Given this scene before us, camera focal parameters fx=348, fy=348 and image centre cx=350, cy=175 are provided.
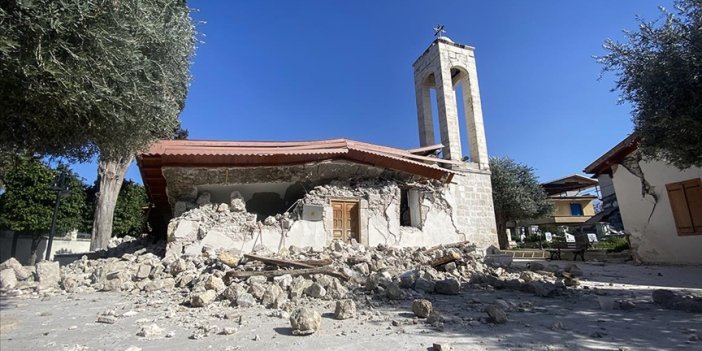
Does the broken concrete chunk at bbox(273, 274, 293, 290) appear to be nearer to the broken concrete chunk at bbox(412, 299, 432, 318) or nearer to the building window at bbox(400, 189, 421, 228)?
the broken concrete chunk at bbox(412, 299, 432, 318)

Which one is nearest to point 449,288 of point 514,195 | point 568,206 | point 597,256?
point 597,256

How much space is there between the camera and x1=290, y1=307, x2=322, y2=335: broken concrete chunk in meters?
3.54

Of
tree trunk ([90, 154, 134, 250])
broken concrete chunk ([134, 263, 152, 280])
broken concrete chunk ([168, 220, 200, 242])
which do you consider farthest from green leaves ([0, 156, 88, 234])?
broken concrete chunk ([134, 263, 152, 280])

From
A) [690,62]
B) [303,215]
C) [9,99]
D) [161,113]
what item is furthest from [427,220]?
[9,99]

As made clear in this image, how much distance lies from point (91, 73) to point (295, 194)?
6.13 metres

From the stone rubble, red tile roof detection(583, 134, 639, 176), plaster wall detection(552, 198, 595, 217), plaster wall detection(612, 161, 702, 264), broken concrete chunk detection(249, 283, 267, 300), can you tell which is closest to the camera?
the stone rubble

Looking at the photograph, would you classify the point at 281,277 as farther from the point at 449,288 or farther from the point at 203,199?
the point at 203,199

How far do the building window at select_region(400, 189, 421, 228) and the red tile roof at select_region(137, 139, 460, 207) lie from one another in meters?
0.68

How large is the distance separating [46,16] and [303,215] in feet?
19.7

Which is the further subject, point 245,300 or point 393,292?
point 393,292

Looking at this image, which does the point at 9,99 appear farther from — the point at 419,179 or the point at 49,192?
the point at 49,192

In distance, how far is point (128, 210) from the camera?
20297mm

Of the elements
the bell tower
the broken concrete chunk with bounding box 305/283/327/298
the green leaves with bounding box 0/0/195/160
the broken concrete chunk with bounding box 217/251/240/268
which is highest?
the bell tower

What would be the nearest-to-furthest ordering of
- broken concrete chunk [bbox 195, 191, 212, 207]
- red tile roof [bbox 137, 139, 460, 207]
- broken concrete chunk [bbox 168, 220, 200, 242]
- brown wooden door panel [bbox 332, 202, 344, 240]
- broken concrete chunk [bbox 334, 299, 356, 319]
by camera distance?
1. broken concrete chunk [bbox 334, 299, 356, 319]
2. broken concrete chunk [bbox 168, 220, 200, 242]
3. red tile roof [bbox 137, 139, 460, 207]
4. broken concrete chunk [bbox 195, 191, 212, 207]
5. brown wooden door panel [bbox 332, 202, 344, 240]
